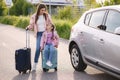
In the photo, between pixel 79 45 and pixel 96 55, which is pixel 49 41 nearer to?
pixel 79 45

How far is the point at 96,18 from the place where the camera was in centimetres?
952

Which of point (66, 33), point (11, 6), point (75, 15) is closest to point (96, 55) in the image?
point (66, 33)

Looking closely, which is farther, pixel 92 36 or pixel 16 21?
pixel 16 21

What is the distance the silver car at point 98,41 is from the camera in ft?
26.9

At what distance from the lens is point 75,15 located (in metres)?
34.2

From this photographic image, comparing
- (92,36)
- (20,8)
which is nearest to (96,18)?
(92,36)

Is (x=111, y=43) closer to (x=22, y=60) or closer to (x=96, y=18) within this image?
(x=96, y=18)

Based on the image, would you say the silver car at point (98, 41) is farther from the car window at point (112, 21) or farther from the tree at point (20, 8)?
the tree at point (20, 8)

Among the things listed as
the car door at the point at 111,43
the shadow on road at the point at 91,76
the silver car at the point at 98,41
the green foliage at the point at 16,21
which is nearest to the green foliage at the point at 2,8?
the green foliage at the point at 16,21

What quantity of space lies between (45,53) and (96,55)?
1.92 metres

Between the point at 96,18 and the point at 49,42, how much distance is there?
1.61 metres

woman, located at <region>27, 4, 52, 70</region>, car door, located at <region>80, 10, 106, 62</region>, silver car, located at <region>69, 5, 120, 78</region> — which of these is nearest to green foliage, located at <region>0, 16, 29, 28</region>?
woman, located at <region>27, 4, 52, 70</region>

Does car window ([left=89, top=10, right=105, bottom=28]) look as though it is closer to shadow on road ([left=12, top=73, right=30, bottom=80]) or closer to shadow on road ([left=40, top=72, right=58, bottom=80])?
shadow on road ([left=40, top=72, right=58, bottom=80])

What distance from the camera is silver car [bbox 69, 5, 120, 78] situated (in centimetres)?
820
